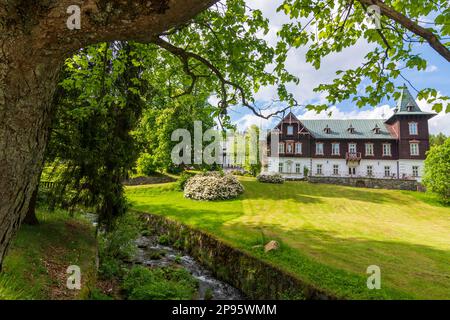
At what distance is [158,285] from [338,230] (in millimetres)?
11523

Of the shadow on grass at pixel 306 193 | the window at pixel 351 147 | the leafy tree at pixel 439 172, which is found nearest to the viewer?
the leafy tree at pixel 439 172

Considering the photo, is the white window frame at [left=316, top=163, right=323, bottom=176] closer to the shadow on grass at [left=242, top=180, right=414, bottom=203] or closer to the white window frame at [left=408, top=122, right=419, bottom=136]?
the shadow on grass at [left=242, top=180, right=414, bottom=203]

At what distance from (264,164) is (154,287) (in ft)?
158

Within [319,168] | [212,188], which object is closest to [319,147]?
[319,168]

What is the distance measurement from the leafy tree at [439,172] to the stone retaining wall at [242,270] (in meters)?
27.1

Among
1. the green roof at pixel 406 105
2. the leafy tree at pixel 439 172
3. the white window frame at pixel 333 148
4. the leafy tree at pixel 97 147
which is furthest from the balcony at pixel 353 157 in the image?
the leafy tree at pixel 97 147

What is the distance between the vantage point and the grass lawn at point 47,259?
6355 millimetres

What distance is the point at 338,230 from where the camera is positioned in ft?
57.6

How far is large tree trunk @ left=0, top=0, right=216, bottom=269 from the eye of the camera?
2395 mm

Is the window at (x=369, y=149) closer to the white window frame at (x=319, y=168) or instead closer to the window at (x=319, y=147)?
the window at (x=319, y=147)

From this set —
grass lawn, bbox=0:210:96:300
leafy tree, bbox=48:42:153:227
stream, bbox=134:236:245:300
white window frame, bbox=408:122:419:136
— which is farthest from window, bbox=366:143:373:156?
grass lawn, bbox=0:210:96:300

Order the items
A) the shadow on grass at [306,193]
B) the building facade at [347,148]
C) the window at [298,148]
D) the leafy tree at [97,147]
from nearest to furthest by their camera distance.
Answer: the leafy tree at [97,147] < the shadow on grass at [306,193] < the building facade at [347,148] < the window at [298,148]

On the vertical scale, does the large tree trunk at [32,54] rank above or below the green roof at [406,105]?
below
